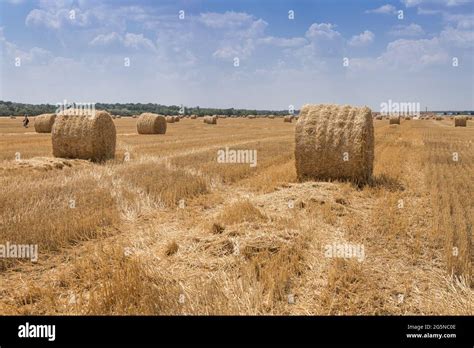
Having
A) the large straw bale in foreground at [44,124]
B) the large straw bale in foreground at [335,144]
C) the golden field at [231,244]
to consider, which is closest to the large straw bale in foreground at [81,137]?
the golden field at [231,244]

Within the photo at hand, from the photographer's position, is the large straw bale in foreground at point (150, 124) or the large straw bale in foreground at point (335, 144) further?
the large straw bale in foreground at point (150, 124)

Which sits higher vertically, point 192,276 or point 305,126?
point 305,126

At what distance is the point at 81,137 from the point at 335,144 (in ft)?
31.2

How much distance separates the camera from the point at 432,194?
10.8 m

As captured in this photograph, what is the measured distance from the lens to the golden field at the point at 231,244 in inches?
197

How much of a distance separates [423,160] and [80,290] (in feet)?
50.0

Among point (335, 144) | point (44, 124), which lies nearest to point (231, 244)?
point (335, 144)

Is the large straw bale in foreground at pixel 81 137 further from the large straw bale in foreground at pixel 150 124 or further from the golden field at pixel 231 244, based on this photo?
the large straw bale in foreground at pixel 150 124

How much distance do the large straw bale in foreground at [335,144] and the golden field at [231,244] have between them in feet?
2.19

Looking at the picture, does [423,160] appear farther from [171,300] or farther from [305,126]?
[171,300]

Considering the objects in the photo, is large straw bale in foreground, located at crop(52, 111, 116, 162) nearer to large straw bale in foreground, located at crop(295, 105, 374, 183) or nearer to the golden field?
the golden field

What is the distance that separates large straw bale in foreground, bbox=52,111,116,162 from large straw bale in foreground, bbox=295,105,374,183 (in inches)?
314
